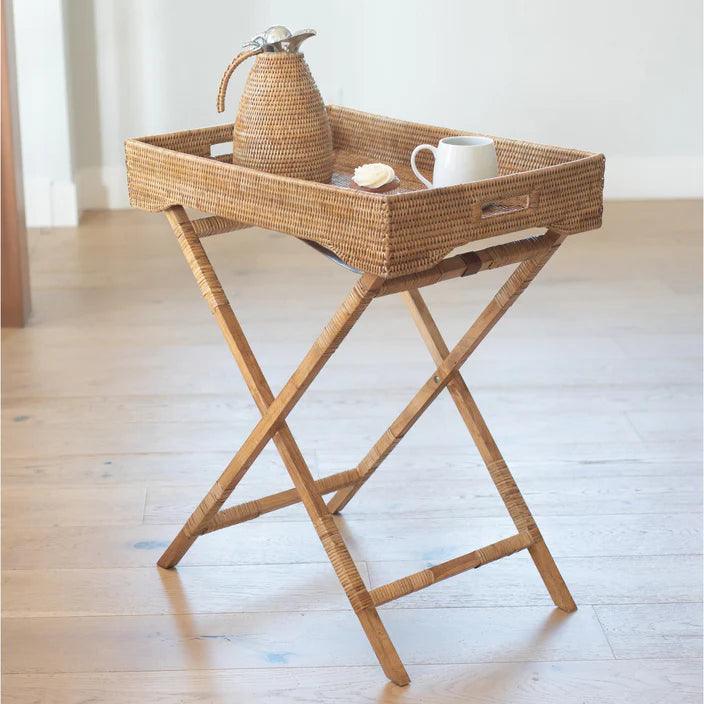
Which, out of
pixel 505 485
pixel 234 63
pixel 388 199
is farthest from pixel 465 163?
pixel 505 485

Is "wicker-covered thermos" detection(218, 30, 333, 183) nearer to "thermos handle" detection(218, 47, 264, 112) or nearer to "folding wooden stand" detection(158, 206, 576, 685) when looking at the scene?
"thermos handle" detection(218, 47, 264, 112)

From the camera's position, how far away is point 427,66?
458 cm

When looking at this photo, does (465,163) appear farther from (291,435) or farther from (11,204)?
(11,204)

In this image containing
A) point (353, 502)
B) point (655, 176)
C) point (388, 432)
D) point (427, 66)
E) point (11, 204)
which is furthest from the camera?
point (655, 176)

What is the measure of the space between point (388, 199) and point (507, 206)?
0.37 m

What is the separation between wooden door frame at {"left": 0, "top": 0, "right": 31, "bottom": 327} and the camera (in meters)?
3.18

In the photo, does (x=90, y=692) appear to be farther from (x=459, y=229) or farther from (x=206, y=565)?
(x=459, y=229)

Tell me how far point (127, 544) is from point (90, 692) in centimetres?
45

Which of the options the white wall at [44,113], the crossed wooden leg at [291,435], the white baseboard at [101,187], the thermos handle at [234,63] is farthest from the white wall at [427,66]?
the crossed wooden leg at [291,435]

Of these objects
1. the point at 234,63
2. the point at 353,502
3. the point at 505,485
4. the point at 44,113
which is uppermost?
the point at 234,63

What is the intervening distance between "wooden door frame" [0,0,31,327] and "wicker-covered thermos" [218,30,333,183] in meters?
1.54

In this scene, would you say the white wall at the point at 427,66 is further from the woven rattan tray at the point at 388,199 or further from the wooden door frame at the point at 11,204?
the woven rattan tray at the point at 388,199

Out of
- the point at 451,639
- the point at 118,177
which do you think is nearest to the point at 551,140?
the point at 118,177

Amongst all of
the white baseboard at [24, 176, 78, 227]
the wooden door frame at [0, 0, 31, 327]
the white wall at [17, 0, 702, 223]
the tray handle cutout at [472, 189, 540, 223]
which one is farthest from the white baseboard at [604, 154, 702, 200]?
the tray handle cutout at [472, 189, 540, 223]
